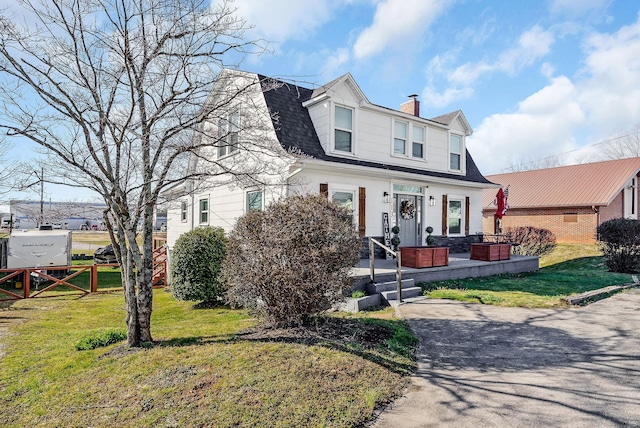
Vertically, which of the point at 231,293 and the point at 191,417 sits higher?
the point at 231,293

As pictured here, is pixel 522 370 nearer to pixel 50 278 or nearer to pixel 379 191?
pixel 379 191

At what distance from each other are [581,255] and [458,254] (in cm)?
694

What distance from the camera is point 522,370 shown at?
14.0ft

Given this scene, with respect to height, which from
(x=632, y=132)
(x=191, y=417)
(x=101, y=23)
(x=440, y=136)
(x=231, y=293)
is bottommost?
(x=191, y=417)

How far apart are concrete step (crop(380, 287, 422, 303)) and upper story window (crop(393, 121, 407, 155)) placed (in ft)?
18.3

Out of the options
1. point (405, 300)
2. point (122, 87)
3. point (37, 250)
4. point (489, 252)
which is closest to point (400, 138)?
point (489, 252)

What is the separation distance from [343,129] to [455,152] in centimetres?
573

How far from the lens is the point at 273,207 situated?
5.43 m

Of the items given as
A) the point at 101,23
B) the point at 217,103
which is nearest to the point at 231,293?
the point at 217,103

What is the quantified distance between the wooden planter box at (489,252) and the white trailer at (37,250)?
47.3 feet

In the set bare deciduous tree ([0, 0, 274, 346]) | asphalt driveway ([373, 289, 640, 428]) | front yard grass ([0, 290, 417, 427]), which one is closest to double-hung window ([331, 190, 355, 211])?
asphalt driveway ([373, 289, 640, 428])

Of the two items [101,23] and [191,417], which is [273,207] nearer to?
[191,417]

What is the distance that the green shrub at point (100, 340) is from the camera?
17.2 feet

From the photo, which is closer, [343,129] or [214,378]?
[214,378]
